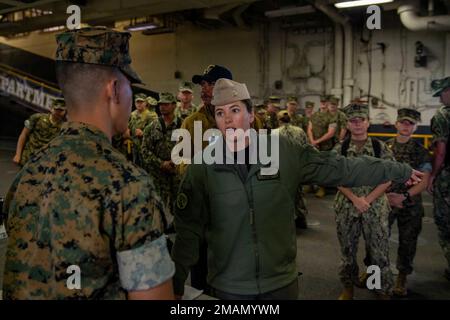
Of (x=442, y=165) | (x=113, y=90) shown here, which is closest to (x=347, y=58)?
(x=442, y=165)

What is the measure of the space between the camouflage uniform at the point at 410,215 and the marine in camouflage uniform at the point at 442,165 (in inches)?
5.6

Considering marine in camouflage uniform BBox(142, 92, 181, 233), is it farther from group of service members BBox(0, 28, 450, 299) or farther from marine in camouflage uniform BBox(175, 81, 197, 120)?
group of service members BBox(0, 28, 450, 299)

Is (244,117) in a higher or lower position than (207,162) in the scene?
higher

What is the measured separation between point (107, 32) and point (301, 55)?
33.6 ft

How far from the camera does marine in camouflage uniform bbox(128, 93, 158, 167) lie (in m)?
7.07

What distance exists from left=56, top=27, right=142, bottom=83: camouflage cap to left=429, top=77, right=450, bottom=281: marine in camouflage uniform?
11.2 ft

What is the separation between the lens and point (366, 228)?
3.08 meters

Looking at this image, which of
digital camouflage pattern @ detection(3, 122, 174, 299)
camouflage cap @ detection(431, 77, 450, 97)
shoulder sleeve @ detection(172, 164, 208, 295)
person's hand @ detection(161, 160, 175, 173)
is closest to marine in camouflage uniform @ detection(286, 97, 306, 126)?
person's hand @ detection(161, 160, 175, 173)

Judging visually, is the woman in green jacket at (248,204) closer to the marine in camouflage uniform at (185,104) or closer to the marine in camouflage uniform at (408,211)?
the marine in camouflage uniform at (408,211)

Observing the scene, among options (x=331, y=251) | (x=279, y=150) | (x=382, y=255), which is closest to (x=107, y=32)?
(x=279, y=150)

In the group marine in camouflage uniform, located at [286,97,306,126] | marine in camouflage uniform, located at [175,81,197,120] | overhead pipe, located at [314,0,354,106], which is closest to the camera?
marine in camouflage uniform, located at [175,81,197,120]

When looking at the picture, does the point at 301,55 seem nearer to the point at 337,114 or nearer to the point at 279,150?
the point at 337,114

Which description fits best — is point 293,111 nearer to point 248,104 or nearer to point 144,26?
point 248,104

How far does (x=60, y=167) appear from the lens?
104cm
